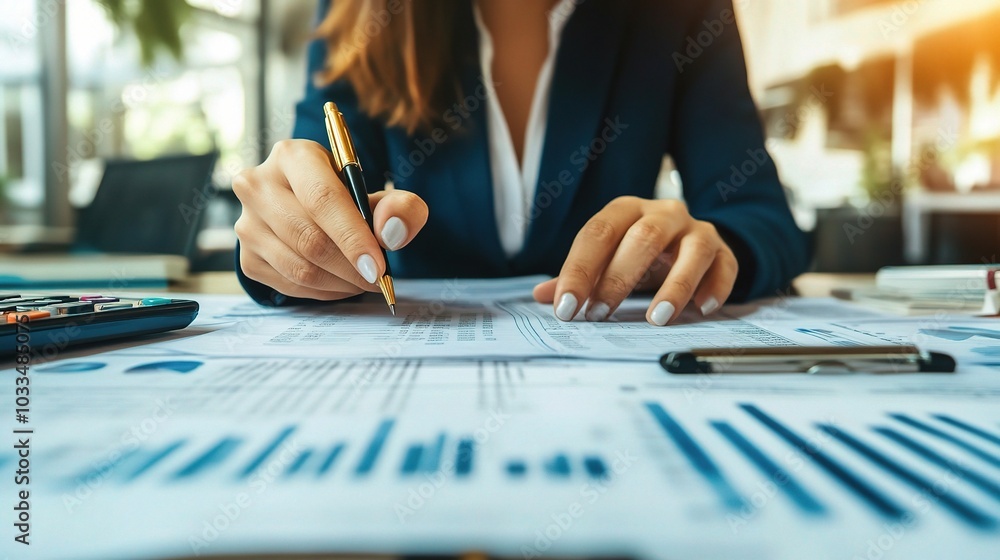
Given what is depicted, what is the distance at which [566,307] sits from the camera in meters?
0.36

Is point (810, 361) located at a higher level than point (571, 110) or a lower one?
lower

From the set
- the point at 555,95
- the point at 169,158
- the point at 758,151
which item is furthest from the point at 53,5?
the point at 758,151

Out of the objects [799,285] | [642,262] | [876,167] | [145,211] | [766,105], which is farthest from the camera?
[766,105]

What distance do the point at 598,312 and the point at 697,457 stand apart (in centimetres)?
23

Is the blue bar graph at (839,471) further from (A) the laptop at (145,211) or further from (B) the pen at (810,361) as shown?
(A) the laptop at (145,211)

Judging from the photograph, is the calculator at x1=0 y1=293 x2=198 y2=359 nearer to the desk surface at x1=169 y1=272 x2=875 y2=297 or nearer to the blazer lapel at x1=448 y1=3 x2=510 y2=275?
the desk surface at x1=169 y1=272 x2=875 y2=297

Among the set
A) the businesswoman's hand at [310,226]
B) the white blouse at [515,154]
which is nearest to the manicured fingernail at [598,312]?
the businesswoman's hand at [310,226]

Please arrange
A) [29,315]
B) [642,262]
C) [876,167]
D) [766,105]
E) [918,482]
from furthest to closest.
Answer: [766,105]
[876,167]
[642,262]
[29,315]
[918,482]

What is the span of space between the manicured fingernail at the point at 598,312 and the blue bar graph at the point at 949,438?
20cm

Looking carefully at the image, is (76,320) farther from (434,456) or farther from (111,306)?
(434,456)

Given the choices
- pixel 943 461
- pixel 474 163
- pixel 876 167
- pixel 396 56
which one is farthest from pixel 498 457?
pixel 876 167

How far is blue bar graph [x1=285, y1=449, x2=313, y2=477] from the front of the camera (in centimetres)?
14

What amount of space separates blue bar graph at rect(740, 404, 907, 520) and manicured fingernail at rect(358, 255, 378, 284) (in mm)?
225

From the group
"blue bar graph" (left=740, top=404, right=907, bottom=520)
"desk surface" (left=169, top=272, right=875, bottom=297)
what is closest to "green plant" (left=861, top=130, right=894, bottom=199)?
"desk surface" (left=169, top=272, right=875, bottom=297)
